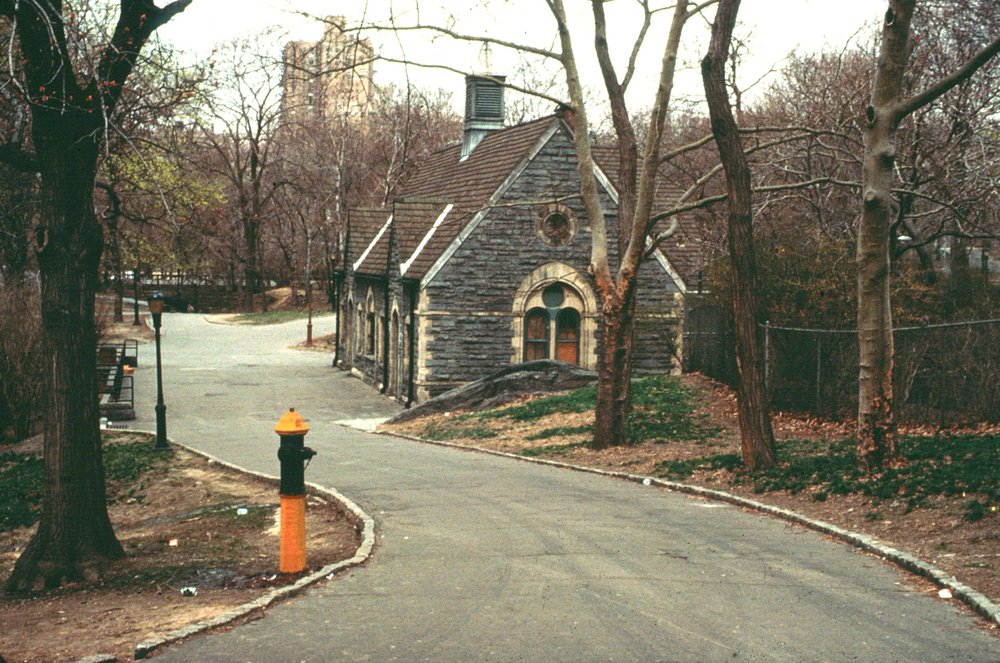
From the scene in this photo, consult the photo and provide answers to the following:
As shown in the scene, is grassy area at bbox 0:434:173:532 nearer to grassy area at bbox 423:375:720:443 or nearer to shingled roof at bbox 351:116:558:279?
grassy area at bbox 423:375:720:443

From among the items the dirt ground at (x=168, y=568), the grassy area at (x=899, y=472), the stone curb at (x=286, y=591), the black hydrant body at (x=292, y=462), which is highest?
the black hydrant body at (x=292, y=462)

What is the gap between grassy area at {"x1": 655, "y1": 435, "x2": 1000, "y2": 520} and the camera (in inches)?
446

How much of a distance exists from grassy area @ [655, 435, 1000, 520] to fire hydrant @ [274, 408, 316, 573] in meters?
6.30

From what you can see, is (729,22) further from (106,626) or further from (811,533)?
(106,626)

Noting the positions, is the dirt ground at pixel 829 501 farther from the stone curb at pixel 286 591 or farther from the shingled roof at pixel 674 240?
the shingled roof at pixel 674 240

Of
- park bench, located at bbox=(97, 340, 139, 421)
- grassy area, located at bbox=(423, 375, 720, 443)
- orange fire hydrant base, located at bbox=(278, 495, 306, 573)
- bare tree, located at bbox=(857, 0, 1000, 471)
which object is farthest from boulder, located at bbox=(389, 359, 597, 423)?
orange fire hydrant base, located at bbox=(278, 495, 306, 573)

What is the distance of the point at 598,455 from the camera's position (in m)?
18.2

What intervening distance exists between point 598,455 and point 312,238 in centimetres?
6119

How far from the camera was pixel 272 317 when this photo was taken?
70.5 metres

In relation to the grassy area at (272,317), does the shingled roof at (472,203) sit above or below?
above

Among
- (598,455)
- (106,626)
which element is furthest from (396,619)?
(598,455)

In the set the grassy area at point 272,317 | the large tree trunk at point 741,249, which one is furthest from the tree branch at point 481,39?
the grassy area at point 272,317

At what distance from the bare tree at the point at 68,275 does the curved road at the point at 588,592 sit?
125 inches

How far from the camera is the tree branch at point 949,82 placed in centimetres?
1134
